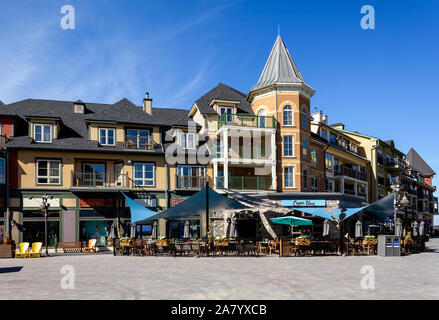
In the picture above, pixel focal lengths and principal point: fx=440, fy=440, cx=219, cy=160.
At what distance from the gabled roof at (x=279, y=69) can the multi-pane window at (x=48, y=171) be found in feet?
54.5

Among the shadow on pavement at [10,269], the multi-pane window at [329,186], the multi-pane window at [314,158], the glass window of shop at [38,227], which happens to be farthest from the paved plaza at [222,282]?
the multi-pane window at [329,186]

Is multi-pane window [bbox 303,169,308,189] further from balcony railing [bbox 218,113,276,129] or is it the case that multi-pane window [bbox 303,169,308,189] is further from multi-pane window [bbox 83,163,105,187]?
multi-pane window [bbox 83,163,105,187]

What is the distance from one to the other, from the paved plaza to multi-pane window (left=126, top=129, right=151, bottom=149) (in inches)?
645

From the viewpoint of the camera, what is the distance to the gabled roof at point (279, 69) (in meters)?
35.6

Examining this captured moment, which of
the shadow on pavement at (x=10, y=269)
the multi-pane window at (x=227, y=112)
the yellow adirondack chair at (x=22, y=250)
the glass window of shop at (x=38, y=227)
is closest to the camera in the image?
the shadow on pavement at (x=10, y=269)

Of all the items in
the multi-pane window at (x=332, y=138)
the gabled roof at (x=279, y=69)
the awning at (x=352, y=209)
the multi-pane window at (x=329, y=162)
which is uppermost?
the gabled roof at (x=279, y=69)

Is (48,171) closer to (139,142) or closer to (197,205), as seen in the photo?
(139,142)

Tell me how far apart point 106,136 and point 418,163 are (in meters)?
76.4

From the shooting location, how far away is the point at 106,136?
32812 millimetres

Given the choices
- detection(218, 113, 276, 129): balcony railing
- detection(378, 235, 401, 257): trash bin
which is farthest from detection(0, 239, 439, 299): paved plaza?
detection(218, 113, 276, 129): balcony railing

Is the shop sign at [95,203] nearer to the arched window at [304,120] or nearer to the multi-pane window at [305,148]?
the multi-pane window at [305,148]

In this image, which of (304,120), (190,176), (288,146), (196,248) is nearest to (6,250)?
(196,248)

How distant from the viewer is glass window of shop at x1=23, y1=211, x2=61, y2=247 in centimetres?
2994

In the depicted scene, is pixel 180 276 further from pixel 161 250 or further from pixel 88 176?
pixel 88 176
